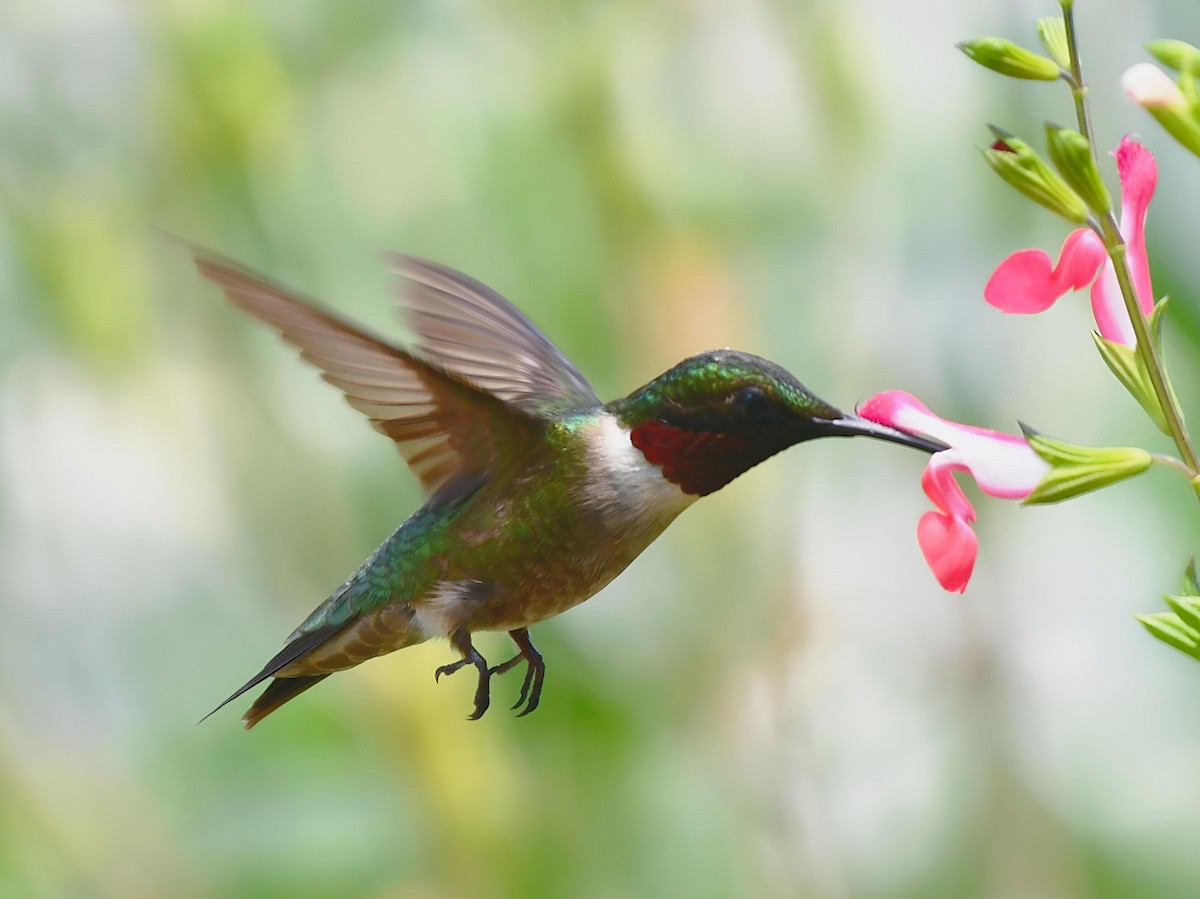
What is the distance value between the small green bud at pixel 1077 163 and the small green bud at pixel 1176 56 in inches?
1.4

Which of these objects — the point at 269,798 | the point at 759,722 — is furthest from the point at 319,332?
the point at 269,798

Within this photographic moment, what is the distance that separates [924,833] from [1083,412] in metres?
0.63

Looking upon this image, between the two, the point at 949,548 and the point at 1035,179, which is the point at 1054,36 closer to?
the point at 1035,179

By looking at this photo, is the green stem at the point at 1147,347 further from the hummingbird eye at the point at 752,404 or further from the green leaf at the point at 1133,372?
the hummingbird eye at the point at 752,404

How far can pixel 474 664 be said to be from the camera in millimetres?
669

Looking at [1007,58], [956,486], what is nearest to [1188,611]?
[956,486]

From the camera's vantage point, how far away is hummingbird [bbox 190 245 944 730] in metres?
0.63

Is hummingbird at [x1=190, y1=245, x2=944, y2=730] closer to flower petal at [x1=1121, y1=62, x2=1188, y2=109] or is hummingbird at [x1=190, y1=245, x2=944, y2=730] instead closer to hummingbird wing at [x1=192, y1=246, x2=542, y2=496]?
hummingbird wing at [x1=192, y1=246, x2=542, y2=496]

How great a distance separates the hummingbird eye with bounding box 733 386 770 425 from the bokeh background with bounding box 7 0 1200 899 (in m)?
1.06

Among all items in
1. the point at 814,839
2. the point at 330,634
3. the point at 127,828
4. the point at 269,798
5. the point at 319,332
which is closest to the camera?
the point at 319,332

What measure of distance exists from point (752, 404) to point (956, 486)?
12cm

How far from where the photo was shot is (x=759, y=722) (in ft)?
5.66

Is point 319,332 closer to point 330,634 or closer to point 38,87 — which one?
point 330,634

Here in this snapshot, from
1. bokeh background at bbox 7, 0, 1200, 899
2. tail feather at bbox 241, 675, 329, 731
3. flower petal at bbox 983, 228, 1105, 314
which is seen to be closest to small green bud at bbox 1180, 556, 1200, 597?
flower petal at bbox 983, 228, 1105, 314
